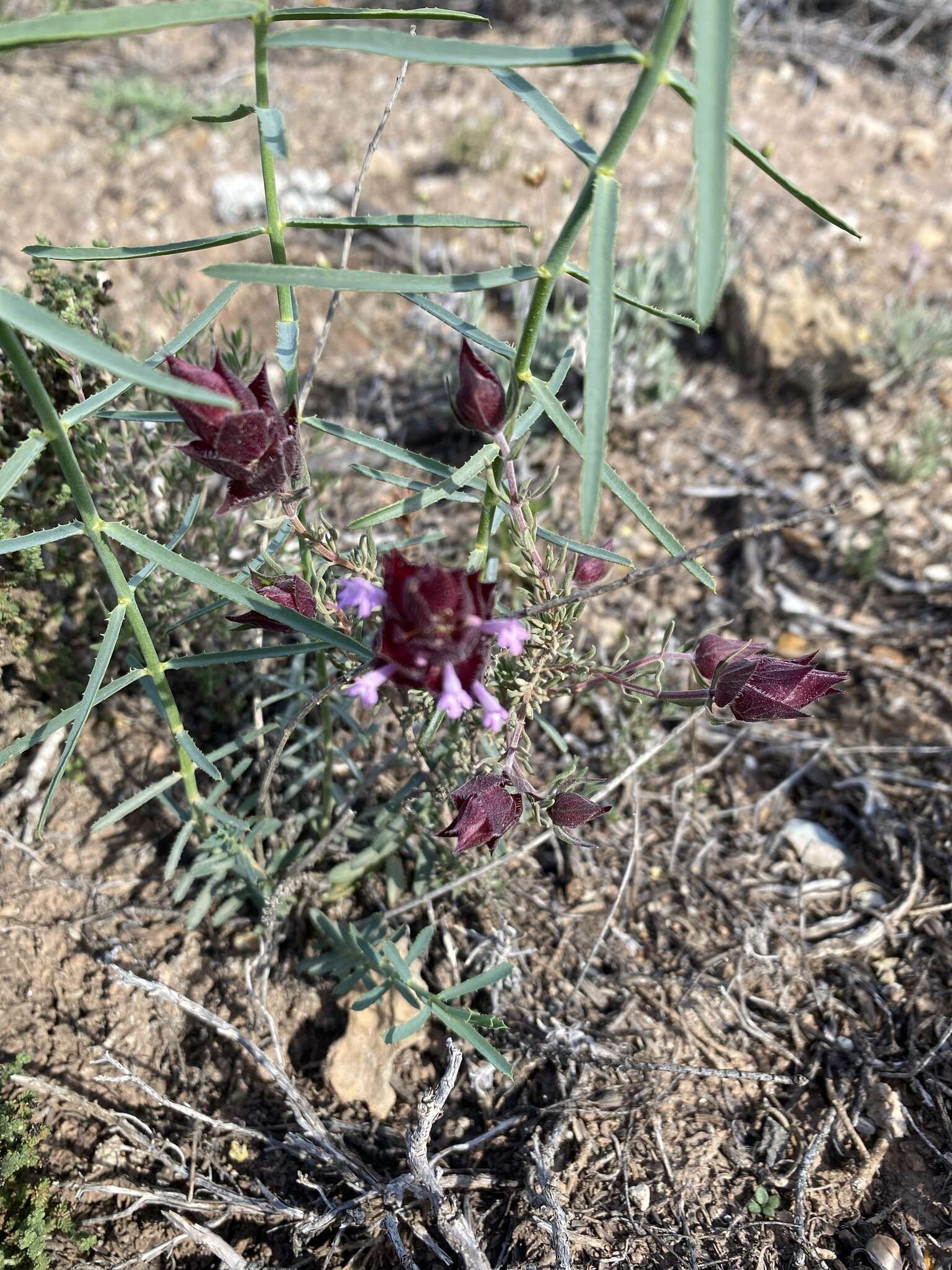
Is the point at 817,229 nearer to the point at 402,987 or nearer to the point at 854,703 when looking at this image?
the point at 854,703

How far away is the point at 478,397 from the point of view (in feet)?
4.69

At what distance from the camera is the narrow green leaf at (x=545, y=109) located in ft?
4.31

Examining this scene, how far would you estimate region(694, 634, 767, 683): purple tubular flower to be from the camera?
63.2 inches

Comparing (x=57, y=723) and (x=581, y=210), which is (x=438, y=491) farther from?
(x=57, y=723)

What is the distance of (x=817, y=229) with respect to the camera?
4.27 m

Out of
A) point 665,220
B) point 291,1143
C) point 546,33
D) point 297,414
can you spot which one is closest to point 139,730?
point 291,1143

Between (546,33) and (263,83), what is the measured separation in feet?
15.6

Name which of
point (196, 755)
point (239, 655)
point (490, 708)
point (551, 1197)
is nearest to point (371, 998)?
point (551, 1197)

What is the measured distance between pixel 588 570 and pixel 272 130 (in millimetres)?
875

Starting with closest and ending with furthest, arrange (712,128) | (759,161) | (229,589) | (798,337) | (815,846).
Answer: (712,128) → (759,161) → (229,589) → (815,846) → (798,337)

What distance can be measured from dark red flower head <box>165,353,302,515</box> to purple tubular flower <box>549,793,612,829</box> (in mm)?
719

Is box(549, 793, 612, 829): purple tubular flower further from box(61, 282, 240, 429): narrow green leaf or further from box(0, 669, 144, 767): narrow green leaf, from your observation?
box(61, 282, 240, 429): narrow green leaf

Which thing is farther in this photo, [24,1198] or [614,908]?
[614,908]

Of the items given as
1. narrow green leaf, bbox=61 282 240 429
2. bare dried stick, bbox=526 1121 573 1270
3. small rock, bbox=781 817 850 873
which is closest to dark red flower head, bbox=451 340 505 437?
narrow green leaf, bbox=61 282 240 429
